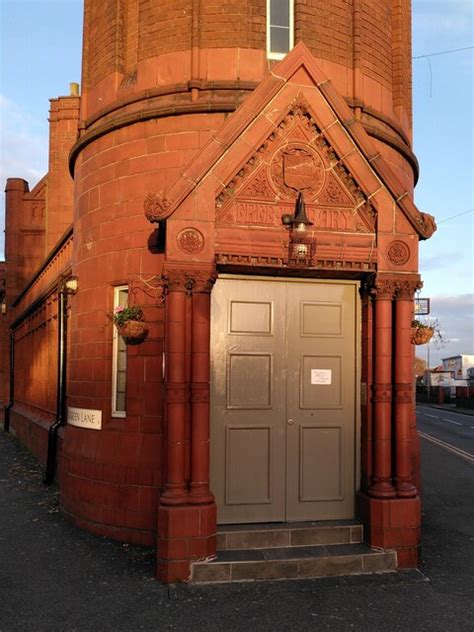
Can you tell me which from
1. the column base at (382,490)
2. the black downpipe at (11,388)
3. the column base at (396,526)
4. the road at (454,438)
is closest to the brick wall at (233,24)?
the column base at (382,490)

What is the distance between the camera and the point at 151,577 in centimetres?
605

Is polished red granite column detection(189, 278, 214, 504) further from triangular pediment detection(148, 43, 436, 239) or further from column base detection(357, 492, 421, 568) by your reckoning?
column base detection(357, 492, 421, 568)

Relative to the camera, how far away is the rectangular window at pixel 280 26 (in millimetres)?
7934

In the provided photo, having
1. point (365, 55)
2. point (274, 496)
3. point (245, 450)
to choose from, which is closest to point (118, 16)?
point (365, 55)

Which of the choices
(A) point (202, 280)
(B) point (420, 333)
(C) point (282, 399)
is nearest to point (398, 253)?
(B) point (420, 333)

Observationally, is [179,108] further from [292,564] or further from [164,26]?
[292,564]

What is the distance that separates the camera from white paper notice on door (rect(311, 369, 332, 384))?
721 centimetres

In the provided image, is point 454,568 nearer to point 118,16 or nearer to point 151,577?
point 151,577

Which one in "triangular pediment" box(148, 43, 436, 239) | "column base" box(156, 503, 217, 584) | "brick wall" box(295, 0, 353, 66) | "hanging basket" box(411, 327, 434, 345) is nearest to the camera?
"column base" box(156, 503, 217, 584)

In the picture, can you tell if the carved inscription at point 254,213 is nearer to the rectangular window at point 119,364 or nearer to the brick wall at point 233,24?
the rectangular window at point 119,364

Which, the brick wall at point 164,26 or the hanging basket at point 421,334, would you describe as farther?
the brick wall at point 164,26

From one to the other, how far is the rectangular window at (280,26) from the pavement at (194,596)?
674 cm

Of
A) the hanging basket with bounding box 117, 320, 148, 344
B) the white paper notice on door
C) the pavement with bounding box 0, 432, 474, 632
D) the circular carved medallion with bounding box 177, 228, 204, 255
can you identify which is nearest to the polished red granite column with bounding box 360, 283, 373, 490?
the white paper notice on door

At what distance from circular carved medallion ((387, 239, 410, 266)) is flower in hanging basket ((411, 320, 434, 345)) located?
0.93 meters
